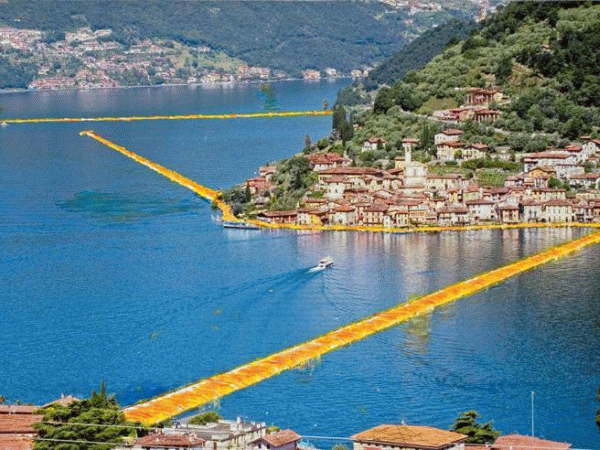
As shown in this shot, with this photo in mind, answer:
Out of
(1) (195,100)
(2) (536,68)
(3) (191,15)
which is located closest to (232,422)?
(2) (536,68)

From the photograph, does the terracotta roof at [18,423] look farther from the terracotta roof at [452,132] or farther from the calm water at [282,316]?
the terracotta roof at [452,132]

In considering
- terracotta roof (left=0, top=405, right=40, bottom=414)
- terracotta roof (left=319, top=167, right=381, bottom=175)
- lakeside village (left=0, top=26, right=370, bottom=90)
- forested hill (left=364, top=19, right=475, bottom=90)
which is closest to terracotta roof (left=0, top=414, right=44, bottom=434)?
terracotta roof (left=0, top=405, right=40, bottom=414)

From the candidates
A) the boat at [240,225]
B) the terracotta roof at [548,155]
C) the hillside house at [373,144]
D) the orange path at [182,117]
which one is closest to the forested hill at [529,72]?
the terracotta roof at [548,155]

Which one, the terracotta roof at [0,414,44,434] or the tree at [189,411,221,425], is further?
the tree at [189,411,221,425]

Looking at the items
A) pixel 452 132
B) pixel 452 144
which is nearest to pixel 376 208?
pixel 452 144

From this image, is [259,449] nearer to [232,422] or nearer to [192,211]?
[232,422]

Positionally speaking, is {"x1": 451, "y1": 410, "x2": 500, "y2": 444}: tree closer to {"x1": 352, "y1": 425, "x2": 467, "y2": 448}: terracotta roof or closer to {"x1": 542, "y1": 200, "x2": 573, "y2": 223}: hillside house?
{"x1": 352, "y1": 425, "x2": 467, "y2": 448}: terracotta roof

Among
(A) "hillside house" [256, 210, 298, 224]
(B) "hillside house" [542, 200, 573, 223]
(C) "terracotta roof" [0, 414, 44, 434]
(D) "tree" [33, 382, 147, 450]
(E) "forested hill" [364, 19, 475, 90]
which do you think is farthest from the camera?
(E) "forested hill" [364, 19, 475, 90]

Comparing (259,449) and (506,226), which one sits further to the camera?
(506,226)
